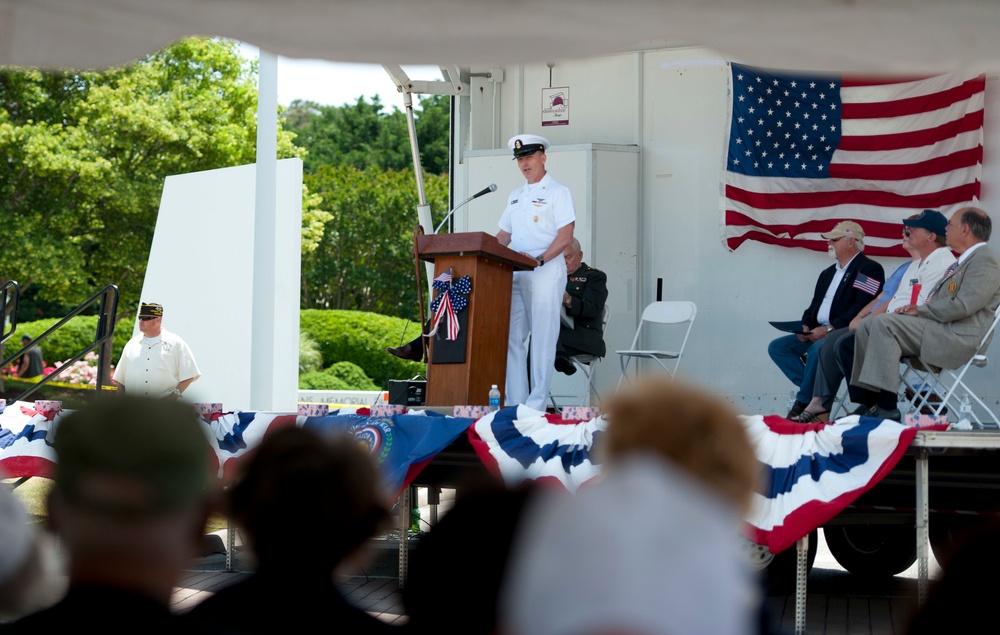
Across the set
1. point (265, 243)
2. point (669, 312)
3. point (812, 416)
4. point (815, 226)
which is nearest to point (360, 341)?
point (265, 243)

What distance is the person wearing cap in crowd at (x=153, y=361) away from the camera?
31.2 ft

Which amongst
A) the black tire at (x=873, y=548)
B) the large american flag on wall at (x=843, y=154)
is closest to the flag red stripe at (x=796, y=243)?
the large american flag on wall at (x=843, y=154)

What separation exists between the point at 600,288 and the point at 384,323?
14.5 m

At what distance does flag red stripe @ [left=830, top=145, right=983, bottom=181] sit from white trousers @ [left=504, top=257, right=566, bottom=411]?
324 cm

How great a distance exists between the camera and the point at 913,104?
30.3 feet

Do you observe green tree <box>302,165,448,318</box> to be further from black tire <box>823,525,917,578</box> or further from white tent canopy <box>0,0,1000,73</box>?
white tent canopy <box>0,0,1000,73</box>

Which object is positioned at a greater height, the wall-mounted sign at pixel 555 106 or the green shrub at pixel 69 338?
the wall-mounted sign at pixel 555 106

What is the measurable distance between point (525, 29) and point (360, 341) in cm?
2029

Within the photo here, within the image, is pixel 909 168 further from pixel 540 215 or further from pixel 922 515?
pixel 922 515

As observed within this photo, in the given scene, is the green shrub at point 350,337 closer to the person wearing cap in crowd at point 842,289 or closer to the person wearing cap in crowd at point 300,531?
the person wearing cap in crowd at point 842,289

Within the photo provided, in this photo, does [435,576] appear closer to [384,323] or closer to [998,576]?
[998,576]

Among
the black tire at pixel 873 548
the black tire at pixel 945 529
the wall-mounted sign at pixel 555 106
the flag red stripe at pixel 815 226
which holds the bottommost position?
the black tire at pixel 873 548

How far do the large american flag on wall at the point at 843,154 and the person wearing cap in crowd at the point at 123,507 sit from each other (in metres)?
8.49

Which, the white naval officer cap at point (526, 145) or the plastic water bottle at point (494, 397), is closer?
the plastic water bottle at point (494, 397)
